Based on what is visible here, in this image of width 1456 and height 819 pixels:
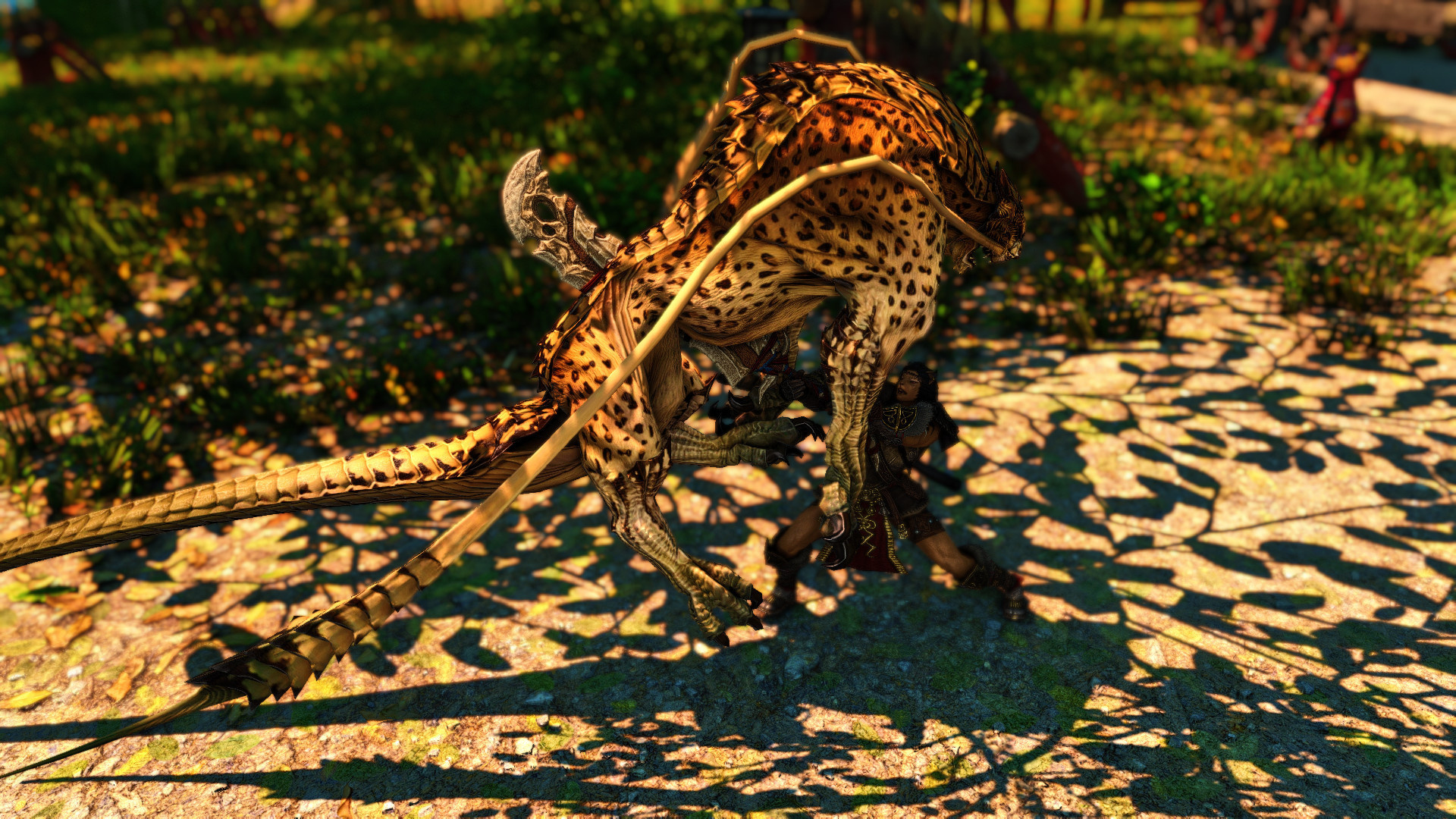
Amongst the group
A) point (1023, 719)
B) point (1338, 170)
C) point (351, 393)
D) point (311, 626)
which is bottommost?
point (1023, 719)

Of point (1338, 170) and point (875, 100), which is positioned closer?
point (875, 100)

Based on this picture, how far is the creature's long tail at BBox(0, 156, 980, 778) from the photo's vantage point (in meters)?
2.19

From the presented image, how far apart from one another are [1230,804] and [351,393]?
544 cm

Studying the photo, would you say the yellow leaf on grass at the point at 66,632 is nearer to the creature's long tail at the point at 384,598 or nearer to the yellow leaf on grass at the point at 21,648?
the yellow leaf on grass at the point at 21,648

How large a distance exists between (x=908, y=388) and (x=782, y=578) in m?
1.28

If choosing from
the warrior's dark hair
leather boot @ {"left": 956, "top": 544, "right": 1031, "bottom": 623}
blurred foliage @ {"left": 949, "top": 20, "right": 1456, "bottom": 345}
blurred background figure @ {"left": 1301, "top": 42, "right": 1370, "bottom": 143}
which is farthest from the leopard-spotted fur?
blurred background figure @ {"left": 1301, "top": 42, "right": 1370, "bottom": 143}

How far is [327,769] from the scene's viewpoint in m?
3.31

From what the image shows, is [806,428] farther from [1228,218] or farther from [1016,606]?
[1228,218]

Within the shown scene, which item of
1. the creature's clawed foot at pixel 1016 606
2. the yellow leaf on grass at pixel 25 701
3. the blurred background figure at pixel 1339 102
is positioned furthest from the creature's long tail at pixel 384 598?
the blurred background figure at pixel 1339 102

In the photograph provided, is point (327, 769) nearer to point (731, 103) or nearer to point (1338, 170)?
point (731, 103)

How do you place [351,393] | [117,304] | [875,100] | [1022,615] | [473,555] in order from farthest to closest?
[117,304], [351,393], [473,555], [1022,615], [875,100]

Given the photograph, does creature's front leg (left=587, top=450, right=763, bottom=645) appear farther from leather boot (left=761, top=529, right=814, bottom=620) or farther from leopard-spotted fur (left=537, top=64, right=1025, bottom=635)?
leather boot (left=761, top=529, right=814, bottom=620)

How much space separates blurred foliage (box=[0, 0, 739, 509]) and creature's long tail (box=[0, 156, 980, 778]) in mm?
3553

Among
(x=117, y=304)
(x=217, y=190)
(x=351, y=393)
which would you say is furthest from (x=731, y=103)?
(x=217, y=190)
